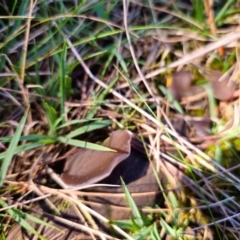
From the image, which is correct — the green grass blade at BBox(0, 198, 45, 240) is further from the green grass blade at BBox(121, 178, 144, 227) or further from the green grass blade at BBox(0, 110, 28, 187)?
the green grass blade at BBox(121, 178, 144, 227)

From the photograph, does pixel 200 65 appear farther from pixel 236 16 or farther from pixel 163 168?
pixel 163 168

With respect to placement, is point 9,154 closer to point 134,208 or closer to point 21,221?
point 21,221

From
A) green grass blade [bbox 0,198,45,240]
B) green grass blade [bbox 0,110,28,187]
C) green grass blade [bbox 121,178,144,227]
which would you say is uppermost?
green grass blade [bbox 0,110,28,187]

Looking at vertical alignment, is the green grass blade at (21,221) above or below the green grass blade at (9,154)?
below

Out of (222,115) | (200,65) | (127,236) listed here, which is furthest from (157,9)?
(127,236)

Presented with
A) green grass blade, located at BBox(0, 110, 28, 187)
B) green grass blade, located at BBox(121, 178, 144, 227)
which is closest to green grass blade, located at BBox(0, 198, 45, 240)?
green grass blade, located at BBox(0, 110, 28, 187)

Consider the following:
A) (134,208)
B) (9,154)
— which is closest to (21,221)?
(9,154)

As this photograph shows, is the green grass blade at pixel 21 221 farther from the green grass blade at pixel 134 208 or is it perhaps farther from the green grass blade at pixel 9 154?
the green grass blade at pixel 134 208

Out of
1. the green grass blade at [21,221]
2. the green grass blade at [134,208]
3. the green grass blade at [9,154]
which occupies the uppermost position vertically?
the green grass blade at [9,154]

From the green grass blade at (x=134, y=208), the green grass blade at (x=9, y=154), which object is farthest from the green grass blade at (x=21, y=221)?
the green grass blade at (x=134, y=208)

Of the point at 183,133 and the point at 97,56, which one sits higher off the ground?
the point at 97,56

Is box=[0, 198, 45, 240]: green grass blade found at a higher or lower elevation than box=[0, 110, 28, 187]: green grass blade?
lower
